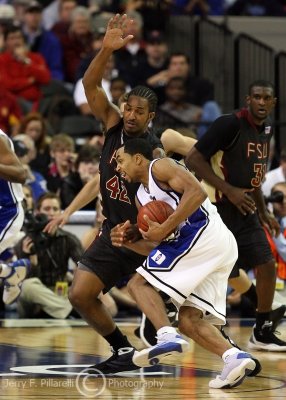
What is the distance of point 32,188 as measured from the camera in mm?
13203

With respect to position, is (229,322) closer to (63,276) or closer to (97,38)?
(63,276)

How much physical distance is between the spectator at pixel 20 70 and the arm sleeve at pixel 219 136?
6.34 meters

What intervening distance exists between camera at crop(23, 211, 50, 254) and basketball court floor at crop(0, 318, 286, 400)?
1646mm

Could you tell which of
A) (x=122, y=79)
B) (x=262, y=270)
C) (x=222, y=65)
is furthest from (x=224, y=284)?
(x=222, y=65)

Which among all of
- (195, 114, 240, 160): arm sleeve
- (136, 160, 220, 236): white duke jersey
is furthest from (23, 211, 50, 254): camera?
(136, 160, 220, 236): white duke jersey

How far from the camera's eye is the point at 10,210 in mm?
9977

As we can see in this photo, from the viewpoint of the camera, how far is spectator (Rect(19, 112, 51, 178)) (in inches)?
544

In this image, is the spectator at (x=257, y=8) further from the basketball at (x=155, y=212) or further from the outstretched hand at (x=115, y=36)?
the basketball at (x=155, y=212)

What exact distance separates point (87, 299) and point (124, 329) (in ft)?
9.39

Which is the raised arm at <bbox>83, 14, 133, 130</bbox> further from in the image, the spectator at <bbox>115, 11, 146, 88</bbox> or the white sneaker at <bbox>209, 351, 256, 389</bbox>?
the spectator at <bbox>115, 11, 146, 88</bbox>

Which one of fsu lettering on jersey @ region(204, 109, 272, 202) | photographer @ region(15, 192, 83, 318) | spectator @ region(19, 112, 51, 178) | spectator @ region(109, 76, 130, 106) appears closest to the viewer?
fsu lettering on jersey @ region(204, 109, 272, 202)

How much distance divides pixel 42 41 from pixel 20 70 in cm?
116

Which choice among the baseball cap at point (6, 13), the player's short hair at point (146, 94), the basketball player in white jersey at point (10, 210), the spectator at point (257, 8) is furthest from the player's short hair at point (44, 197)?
the spectator at point (257, 8)

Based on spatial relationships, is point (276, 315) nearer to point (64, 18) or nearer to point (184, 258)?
point (184, 258)
